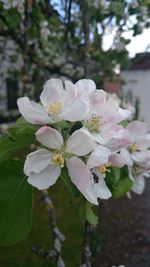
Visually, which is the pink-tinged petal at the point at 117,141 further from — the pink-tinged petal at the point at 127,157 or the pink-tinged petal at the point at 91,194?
the pink-tinged petal at the point at 127,157

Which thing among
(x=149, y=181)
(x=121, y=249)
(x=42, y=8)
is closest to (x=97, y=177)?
(x=42, y=8)

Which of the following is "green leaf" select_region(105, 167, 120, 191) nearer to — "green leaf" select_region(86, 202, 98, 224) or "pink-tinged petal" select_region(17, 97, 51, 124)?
"green leaf" select_region(86, 202, 98, 224)

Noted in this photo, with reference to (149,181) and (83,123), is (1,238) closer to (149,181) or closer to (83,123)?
(83,123)

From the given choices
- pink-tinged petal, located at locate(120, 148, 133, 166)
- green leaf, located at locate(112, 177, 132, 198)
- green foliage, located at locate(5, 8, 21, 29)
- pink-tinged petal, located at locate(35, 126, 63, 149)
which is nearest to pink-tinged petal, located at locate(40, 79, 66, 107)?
pink-tinged petal, located at locate(35, 126, 63, 149)

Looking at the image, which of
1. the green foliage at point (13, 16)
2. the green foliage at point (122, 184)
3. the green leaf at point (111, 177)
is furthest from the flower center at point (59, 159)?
the green foliage at point (13, 16)

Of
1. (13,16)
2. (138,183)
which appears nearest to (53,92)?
(138,183)

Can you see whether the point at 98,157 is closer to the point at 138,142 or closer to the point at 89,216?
the point at 89,216

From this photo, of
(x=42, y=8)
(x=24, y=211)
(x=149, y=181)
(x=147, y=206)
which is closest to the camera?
(x=24, y=211)
